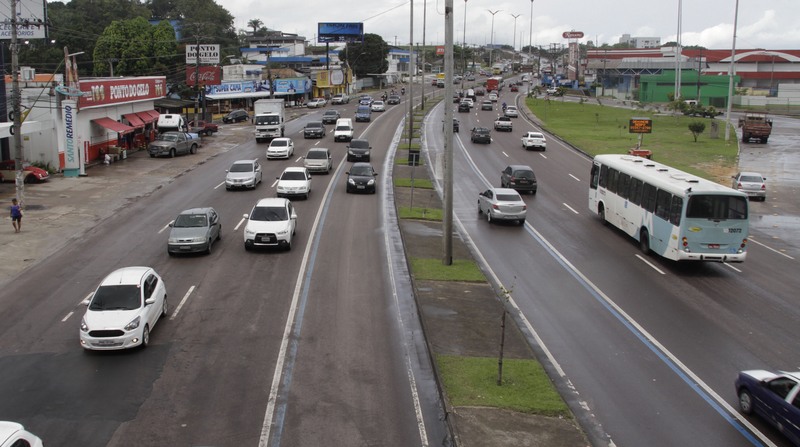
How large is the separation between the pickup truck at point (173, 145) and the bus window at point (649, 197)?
36018 mm

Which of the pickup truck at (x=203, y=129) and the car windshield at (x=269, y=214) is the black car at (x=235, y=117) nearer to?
the pickup truck at (x=203, y=129)

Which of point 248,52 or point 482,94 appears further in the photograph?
point 248,52

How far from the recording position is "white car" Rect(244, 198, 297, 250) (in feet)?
84.3

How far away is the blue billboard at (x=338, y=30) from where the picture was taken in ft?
443

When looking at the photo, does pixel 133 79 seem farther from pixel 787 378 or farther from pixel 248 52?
pixel 248 52

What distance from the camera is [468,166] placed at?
50812 mm

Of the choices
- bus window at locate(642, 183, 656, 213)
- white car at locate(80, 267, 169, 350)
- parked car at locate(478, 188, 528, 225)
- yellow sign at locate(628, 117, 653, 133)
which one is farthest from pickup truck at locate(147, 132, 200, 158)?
yellow sign at locate(628, 117, 653, 133)

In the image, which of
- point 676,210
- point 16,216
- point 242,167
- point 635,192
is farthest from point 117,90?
point 676,210

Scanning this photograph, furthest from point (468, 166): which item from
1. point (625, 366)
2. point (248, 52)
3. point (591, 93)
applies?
point (248, 52)

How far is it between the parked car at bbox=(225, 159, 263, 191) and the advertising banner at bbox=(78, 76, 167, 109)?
13.3m

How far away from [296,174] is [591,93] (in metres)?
123

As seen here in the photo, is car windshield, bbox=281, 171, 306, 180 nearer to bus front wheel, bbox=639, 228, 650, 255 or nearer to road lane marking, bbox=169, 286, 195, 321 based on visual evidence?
road lane marking, bbox=169, 286, 195, 321

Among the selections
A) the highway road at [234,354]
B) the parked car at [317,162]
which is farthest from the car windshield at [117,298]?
the parked car at [317,162]

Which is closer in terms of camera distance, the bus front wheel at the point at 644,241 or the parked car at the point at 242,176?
the bus front wheel at the point at 644,241
